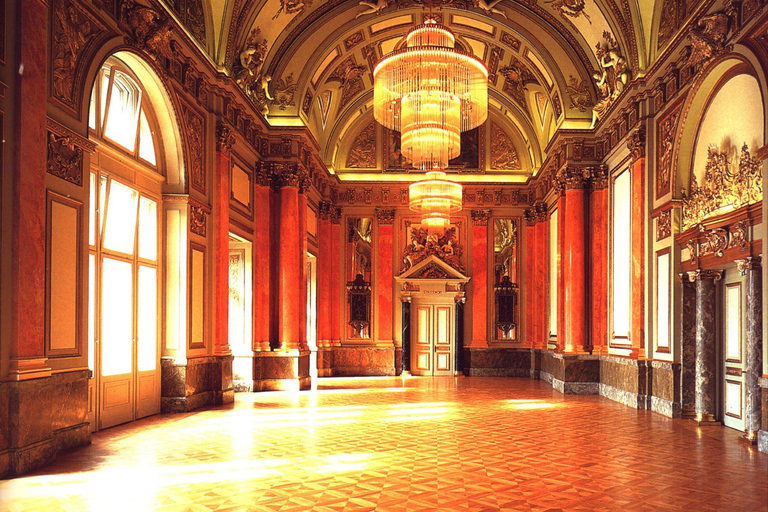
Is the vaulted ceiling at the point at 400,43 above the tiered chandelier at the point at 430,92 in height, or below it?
above

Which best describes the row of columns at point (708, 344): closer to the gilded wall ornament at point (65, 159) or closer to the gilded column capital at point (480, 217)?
the gilded wall ornament at point (65, 159)

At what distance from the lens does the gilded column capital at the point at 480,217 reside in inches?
803

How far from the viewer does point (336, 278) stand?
66.5 feet

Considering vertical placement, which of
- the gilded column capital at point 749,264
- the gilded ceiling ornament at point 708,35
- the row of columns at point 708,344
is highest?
the gilded ceiling ornament at point 708,35

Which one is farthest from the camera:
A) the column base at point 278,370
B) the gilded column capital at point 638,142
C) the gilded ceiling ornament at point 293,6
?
the column base at point 278,370

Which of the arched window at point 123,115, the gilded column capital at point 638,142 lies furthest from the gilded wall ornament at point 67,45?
the gilded column capital at point 638,142

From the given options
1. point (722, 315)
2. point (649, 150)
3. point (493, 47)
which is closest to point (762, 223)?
point (722, 315)

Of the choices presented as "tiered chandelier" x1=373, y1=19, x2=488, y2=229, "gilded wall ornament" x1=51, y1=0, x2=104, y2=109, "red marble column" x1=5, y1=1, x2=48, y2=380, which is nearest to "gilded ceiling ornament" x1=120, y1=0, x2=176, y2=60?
"gilded wall ornament" x1=51, y1=0, x2=104, y2=109

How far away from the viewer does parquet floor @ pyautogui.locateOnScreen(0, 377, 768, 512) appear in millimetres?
5156

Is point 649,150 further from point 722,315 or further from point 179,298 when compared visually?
point 179,298

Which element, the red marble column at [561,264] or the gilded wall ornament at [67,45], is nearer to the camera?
the gilded wall ornament at [67,45]

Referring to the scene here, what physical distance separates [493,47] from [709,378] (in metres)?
10.7

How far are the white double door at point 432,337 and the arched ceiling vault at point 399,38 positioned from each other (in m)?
6.56

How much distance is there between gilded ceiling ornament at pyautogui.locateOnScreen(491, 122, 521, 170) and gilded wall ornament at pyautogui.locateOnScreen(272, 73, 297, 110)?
8087 mm
